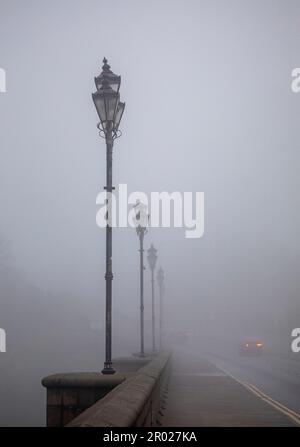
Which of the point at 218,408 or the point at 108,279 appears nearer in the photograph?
the point at 108,279

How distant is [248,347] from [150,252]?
23307mm

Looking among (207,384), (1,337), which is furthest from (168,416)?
(1,337)

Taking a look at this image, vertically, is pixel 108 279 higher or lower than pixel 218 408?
higher

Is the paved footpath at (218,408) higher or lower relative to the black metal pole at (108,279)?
lower

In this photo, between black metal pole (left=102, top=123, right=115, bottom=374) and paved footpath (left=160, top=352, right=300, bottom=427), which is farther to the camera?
paved footpath (left=160, top=352, right=300, bottom=427)

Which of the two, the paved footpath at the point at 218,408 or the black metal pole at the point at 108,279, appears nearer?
the black metal pole at the point at 108,279

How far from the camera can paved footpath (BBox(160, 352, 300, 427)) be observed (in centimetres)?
1145

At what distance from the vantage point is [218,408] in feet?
46.1

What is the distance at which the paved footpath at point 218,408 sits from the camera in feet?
37.6

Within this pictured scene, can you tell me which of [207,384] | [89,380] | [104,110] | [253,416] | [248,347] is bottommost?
[248,347]

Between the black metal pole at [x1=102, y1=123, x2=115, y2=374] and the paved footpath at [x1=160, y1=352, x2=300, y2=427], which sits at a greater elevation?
the black metal pole at [x1=102, y1=123, x2=115, y2=374]

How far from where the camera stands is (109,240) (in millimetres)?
11953
